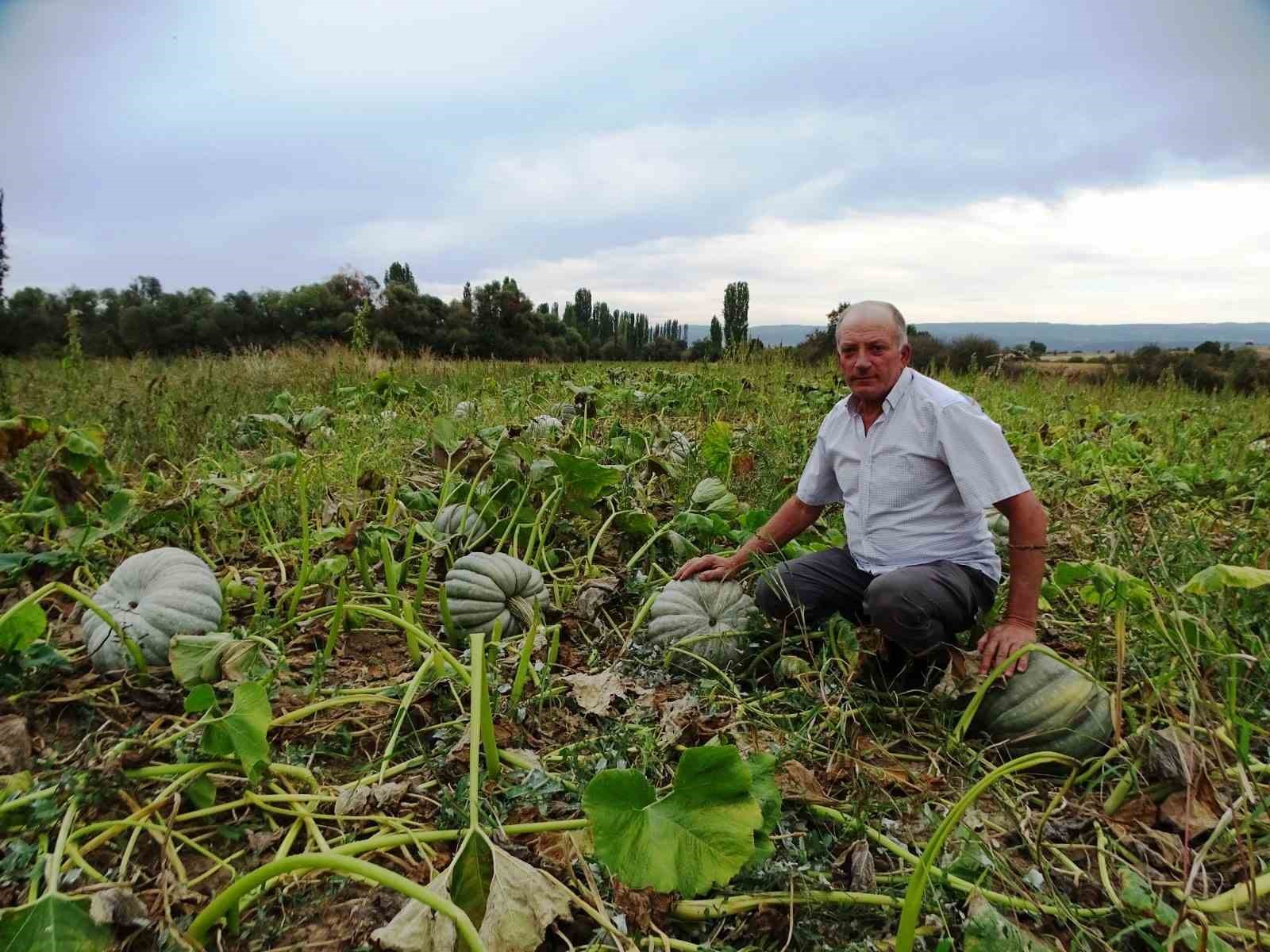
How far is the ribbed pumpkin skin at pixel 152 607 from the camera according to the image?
2.13 m

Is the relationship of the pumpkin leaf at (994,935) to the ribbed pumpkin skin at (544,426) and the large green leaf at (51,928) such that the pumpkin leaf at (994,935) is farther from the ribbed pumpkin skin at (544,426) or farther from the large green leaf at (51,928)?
the ribbed pumpkin skin at (544,426)

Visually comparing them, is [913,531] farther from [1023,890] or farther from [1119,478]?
[1119,478]

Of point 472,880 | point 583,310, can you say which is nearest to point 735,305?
point 472,880

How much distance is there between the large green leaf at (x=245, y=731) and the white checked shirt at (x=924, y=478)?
1790 millimetres

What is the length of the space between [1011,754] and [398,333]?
911 inches

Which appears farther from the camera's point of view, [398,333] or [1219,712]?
[398,333]

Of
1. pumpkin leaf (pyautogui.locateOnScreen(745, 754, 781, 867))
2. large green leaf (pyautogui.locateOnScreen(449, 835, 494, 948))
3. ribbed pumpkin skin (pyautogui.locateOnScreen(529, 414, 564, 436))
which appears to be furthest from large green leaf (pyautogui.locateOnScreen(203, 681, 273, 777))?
ribbed pumpkin skin (pyautogui.locateOnScreen(529, 414, 564, 436))

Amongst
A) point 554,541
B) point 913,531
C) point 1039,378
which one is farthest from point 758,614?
point 1039,378

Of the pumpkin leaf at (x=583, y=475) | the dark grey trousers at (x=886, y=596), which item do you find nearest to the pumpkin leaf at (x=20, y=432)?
the pumpkin leaf at (x=583, y=475)

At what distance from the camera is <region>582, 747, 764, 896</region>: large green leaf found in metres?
1.33

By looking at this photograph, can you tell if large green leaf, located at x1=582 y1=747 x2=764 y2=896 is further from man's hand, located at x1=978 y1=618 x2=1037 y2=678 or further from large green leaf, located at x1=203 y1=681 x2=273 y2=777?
man's hand, located at x1=978 y1=618 x2=1037 y2=678

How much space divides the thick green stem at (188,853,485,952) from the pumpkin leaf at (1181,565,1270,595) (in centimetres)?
137

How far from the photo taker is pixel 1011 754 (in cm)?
194

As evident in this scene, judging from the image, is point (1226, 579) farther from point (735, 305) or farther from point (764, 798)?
point (735, 305)
